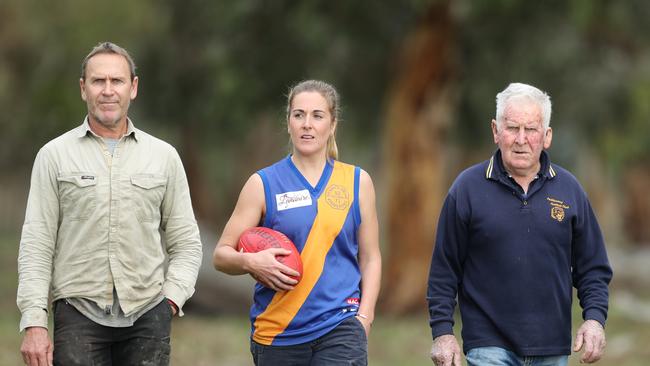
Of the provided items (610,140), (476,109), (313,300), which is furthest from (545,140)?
(610,140)

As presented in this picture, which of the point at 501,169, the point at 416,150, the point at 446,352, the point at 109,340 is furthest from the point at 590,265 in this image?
the point at 416,150

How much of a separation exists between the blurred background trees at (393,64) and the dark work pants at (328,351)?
39.7ft

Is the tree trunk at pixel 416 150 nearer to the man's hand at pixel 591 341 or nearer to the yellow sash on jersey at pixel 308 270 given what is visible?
the yellow sash on jersey at pixel 308 270

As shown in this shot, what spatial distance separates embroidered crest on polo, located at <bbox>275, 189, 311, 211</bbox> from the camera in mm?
6027

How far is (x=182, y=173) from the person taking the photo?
5965 mm

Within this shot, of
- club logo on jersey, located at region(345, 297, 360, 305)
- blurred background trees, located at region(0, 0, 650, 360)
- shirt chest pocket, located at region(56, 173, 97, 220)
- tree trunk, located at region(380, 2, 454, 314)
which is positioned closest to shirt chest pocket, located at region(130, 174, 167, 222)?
shirt chest pocket, located at region(56, 173, 97, 220)

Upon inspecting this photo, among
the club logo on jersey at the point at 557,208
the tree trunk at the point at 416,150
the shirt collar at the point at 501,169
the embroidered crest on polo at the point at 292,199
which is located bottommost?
the club logo on jersey at the point at 557,208

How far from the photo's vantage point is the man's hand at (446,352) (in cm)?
595

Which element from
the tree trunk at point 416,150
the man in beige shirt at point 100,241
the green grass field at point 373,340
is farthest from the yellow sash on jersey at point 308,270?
the tree trunk at point 416,150

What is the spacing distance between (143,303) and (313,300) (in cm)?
85

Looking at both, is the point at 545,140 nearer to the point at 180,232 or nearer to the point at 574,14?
the point at 180,232

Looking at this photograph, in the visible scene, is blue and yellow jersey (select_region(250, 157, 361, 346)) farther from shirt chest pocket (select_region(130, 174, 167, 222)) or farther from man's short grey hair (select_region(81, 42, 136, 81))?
man's short grey hair (select_region(81, 42, 136, 81))

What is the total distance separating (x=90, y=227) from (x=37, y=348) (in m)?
0.62

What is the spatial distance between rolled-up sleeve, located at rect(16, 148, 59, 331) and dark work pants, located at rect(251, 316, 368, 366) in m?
1.17
